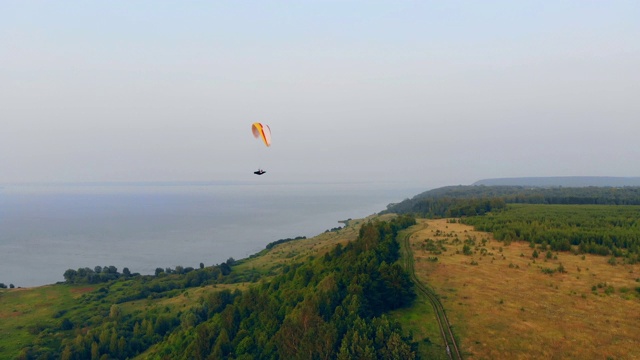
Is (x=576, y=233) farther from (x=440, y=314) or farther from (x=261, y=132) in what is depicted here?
(x=261, y=132)

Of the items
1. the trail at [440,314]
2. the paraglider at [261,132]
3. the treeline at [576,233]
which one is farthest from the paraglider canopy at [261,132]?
the treeline at [576,233]

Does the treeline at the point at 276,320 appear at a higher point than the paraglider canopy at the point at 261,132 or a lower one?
lower

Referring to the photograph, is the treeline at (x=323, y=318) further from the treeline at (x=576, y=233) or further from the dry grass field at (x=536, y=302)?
the treeline at (x=576, y=233)

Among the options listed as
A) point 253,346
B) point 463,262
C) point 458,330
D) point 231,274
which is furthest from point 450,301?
point 231,274

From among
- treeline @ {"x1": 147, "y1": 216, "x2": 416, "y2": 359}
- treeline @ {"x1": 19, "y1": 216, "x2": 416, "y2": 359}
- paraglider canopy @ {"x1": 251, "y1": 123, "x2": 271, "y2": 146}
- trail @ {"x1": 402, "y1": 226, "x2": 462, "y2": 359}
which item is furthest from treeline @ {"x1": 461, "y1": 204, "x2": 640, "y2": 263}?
paraglider canopy @ {"x1": 251, "y1": 123, "x2": 271, "y2": 146}

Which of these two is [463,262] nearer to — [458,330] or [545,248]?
[545,248]

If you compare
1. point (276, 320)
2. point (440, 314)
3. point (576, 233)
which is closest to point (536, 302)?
point (440, 314)
